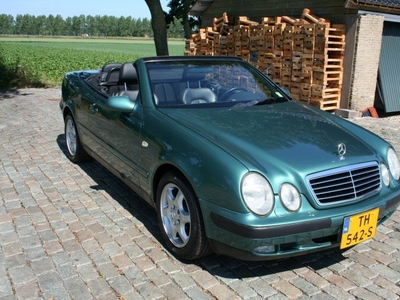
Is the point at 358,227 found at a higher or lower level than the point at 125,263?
higher

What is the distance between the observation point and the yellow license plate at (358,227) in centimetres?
289

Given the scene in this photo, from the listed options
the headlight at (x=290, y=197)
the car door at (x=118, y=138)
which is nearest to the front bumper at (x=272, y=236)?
the headlight at (x=290, y=197)

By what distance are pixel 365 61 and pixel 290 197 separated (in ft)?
29.1

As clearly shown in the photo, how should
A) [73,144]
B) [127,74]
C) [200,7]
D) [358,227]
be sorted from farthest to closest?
[200,7] → [73,144] → [127,74] → [358,227]

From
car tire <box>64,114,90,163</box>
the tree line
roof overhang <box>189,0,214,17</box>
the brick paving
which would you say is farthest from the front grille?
the tree line

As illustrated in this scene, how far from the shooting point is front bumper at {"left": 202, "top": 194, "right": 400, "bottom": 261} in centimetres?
273

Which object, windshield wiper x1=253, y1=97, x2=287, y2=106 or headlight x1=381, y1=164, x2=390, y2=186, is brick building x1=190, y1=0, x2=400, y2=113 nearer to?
windshield wiper x1=253, y1=97, x2=287, y2=106

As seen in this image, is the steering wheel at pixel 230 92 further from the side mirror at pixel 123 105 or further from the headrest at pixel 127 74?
the headrest at pixel 127 74

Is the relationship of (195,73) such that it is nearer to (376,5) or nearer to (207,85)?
(207,85)

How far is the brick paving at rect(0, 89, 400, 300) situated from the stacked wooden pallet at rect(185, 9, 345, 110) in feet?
22.4

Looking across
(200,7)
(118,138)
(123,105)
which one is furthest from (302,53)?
(123,105)

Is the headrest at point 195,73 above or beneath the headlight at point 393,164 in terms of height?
above

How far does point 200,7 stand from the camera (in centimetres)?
1605

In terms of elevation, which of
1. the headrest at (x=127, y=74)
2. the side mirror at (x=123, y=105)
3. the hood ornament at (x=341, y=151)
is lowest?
the hood ornament at (x=341, y=151)
